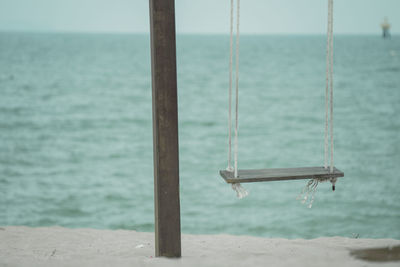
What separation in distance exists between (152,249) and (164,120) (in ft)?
3.99

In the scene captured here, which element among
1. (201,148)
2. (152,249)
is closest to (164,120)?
(152,249)

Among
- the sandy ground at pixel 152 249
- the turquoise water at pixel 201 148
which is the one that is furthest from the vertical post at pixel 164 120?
the turquoise water at pixel 201 148

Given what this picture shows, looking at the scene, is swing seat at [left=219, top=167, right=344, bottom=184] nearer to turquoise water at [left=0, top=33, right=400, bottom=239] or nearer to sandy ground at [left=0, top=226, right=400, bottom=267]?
sandy ground at [left=0, top=226, right=400, bottom=267]

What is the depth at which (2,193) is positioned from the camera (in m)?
8.81

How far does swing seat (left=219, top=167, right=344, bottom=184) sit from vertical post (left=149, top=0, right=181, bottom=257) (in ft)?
1.06

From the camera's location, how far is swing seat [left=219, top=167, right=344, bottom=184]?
101 inches

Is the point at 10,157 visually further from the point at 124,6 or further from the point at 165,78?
the point at 124,6

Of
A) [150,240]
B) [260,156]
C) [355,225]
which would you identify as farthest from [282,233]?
[260,156]

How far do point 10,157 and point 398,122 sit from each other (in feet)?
44.6

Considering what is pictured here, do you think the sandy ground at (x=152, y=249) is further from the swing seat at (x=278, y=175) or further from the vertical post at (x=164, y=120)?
the swing seat at (x=278, y=175)

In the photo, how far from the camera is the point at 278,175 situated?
262cm

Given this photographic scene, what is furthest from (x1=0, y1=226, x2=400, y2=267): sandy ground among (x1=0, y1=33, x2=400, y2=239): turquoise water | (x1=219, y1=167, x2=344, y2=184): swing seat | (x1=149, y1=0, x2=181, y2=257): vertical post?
(x1=0, y1=33, x2=400, y2=239): turquoise water

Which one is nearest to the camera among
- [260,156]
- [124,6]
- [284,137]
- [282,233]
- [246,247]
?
[246,247]

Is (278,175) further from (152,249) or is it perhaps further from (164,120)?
(152,249)
